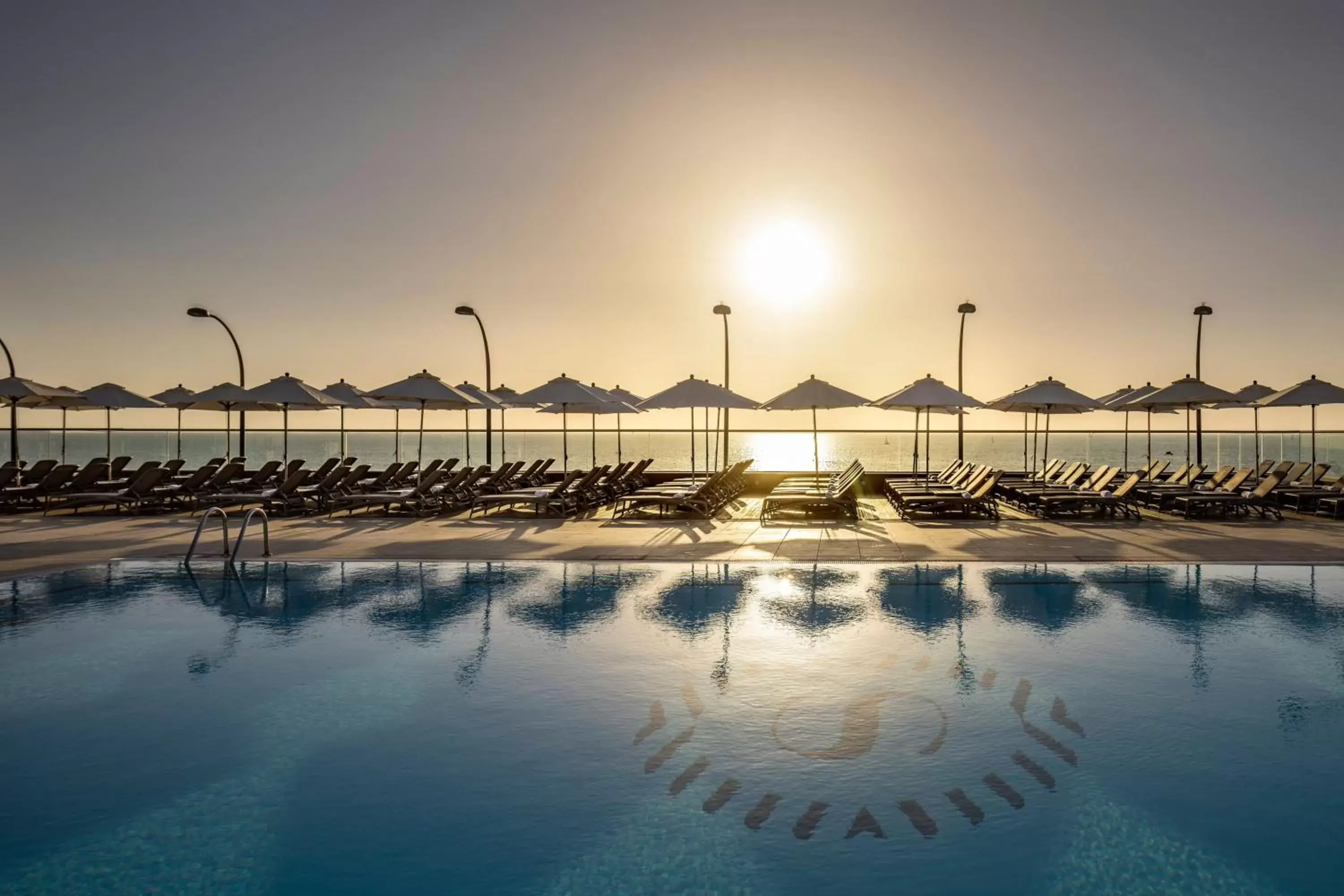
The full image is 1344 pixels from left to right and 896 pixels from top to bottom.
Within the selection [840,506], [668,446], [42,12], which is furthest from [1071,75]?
[668,446]

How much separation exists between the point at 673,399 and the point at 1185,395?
36.2ft

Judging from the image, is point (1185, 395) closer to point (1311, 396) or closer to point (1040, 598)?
point (1311, 396)

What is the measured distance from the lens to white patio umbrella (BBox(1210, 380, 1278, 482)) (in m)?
17.7

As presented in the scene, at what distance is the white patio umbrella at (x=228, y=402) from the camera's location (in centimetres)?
1731

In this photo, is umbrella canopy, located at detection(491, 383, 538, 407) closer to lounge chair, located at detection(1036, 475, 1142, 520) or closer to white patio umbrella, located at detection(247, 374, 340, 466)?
white patio umbrella, located at detection(247, 374, 340, 466)

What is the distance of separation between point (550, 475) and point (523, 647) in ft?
42.9

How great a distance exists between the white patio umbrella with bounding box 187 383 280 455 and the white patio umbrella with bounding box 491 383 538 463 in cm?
541

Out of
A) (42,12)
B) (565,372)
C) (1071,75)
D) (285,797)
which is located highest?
(42,12)

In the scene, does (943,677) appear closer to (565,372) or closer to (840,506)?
(840,506)

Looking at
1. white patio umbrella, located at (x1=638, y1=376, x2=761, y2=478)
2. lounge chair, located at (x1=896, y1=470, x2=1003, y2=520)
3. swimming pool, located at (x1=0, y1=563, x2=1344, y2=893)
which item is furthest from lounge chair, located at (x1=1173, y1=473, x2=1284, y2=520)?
white patio umbrella, located at (x1=638, y1=376, x2=761, y2=478)

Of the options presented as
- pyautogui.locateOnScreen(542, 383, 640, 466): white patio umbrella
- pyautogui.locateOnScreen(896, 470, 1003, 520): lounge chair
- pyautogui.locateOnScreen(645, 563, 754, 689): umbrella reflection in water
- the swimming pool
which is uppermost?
pyautogui.locateOnScreen(542, 383, 640, 466): white patio umbrella

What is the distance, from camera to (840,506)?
47.4 ft

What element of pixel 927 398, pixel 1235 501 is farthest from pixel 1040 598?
pixel 927 398

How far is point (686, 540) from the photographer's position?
1192 centimetres
